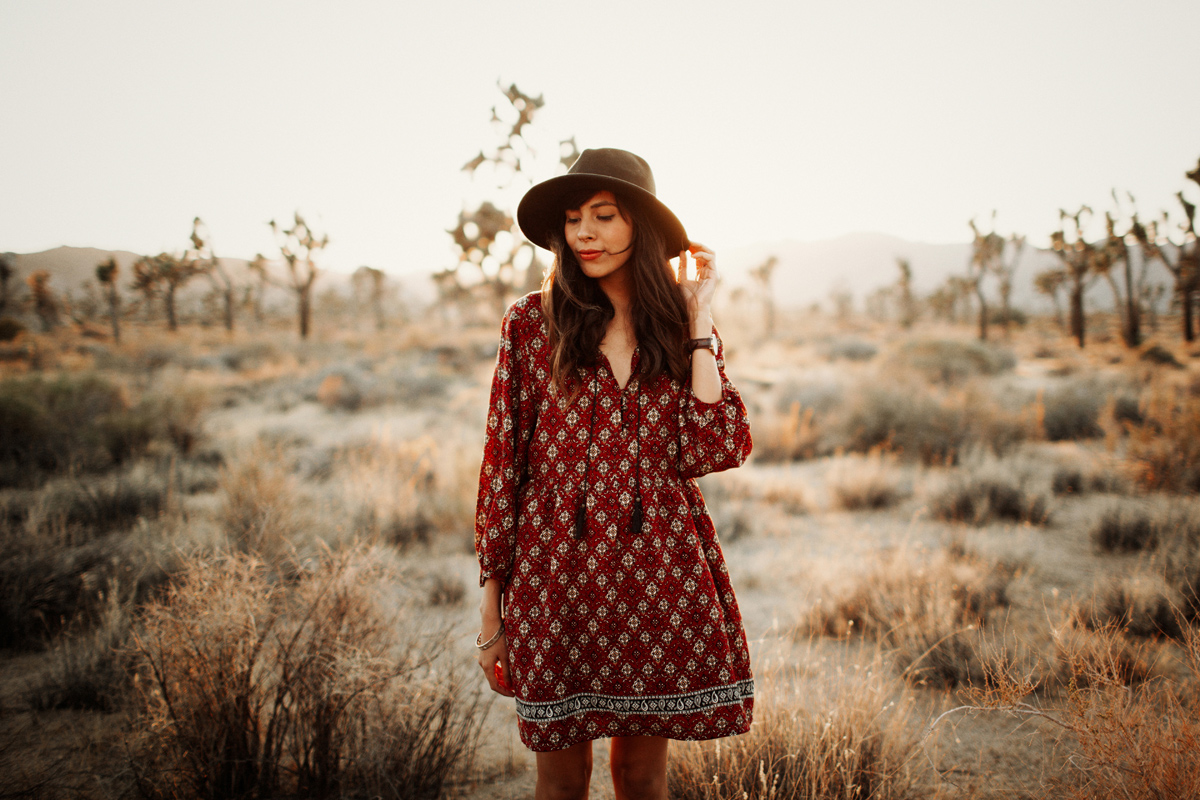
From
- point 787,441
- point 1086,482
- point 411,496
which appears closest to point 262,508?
point 411,496

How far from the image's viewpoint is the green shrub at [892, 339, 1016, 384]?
13.9 meters

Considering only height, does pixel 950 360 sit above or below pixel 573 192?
below

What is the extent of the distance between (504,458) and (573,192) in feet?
2.81

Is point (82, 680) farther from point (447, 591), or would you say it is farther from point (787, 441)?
point (787, 441)

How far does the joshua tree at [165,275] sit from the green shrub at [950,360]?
27612mm

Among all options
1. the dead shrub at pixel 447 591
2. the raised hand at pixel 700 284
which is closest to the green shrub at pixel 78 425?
the dead shrub at pixel 447 591

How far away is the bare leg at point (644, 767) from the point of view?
165cm

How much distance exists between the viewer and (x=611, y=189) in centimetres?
169

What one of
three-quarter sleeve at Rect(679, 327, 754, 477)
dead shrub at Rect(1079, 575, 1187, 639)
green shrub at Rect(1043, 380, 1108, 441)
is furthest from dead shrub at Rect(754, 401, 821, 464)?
three-quarter sleeve at Rect(679, 327, 754, 477)

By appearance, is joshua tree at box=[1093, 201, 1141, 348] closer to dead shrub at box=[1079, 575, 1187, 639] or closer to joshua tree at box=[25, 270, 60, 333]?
dead shrub at box=[1079, 575, 1187, 639]

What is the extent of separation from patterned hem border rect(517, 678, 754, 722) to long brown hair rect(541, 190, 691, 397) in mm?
868

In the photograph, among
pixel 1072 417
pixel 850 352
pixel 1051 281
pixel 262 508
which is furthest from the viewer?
pixel 1051 281

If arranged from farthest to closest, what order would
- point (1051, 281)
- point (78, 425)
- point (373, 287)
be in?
point (373, 287)
point (1051, 281)
point (78, 425)

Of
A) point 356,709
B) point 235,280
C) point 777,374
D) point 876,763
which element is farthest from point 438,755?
point 235,280
